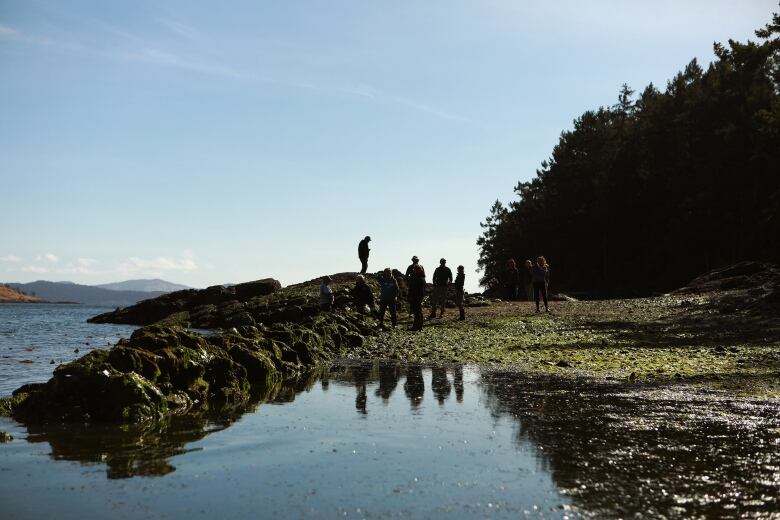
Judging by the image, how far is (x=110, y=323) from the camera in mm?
63531

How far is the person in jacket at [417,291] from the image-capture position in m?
27.9

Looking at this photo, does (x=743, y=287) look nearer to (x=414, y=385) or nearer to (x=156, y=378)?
(x=414, y=385)

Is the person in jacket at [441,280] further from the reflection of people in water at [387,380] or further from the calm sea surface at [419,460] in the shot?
the calm sea surface at [419,460]

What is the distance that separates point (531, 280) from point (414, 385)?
70.2 feet

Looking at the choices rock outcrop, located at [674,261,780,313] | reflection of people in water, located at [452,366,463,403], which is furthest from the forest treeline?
reflection of people in water, located at [452,366,463,403]

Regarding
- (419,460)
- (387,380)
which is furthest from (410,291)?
(419,460)

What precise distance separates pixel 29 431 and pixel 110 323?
57189mm

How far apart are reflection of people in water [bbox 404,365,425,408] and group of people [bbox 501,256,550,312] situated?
14.0 metres

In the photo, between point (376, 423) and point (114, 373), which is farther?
point (114, 373)

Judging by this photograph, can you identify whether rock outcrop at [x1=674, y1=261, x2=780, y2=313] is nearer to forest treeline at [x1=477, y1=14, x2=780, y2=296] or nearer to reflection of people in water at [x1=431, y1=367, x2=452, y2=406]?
forest treeline at [x1=477, y1=14, x2=780, y2=296]

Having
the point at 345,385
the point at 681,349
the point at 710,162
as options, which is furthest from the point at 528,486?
the point at 710,162

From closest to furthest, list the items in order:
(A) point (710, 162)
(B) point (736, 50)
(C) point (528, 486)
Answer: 1. (C) point (528, 486)
2. (B) point (736, 50)
3. (A) point (710, 162)

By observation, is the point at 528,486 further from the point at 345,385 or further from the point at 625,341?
the point at 625,341

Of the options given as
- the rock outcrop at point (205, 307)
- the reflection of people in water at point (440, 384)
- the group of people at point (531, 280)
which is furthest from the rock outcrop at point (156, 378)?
the rock outcrop at point (205, 307)
